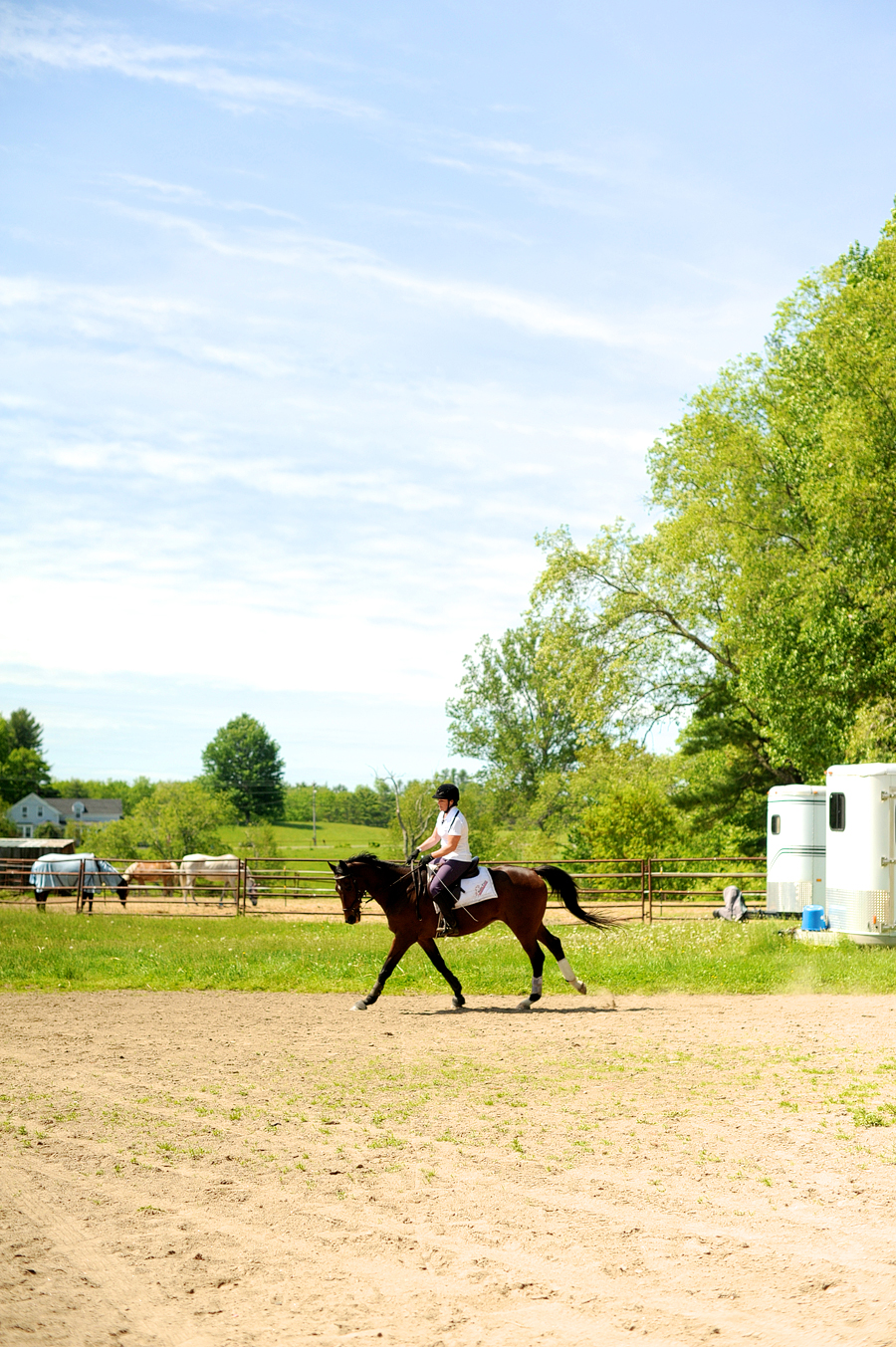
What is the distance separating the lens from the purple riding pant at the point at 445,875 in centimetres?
1150

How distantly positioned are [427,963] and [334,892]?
46.8 feet

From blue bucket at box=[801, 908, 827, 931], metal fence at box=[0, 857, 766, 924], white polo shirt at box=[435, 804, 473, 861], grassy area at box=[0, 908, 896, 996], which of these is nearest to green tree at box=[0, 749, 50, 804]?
metal fence at box=[0, 857, 766, 924]

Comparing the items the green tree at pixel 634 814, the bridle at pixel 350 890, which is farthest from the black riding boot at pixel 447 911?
the green tree at pixel 634 814

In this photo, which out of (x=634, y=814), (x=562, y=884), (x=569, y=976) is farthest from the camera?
(x=634, y=814)

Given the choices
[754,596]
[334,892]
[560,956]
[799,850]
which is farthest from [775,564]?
[560,956]

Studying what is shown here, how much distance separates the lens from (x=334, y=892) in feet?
98.1

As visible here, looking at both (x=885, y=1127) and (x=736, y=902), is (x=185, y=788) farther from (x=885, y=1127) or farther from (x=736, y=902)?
(x=885, y=1127)

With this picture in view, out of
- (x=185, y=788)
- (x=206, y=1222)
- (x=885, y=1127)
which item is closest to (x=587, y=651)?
(x=885, y=1127)

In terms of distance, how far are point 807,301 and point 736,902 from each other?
775 inches

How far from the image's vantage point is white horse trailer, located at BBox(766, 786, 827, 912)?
22.1m

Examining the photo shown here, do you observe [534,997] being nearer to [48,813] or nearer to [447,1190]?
[447,1190]

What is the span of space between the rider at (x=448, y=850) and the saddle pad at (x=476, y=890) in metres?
0.13

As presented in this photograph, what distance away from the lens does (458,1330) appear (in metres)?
3.90

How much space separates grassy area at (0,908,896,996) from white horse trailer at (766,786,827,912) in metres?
2.53
